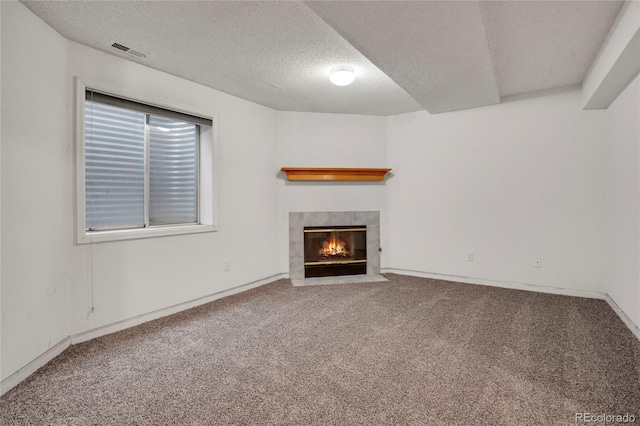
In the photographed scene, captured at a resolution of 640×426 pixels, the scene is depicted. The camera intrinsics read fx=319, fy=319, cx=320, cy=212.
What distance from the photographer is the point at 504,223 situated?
152 inches

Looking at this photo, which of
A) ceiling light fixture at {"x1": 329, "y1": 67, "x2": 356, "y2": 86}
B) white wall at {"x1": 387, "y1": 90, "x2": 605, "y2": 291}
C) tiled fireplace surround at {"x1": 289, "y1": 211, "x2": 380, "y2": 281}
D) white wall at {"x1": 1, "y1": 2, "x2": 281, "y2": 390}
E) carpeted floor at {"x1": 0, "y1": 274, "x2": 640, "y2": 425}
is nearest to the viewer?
carpeted floor at {"x1": 0, "y1": 274, "x2": 640, "y2": 425}

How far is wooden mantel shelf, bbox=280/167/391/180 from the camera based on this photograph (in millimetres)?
4293

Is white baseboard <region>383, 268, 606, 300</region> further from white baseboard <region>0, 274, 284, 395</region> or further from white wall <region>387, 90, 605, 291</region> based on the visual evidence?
white baseboard <region>0, 274, 284, 395</region>

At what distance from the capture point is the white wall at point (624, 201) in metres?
2.50

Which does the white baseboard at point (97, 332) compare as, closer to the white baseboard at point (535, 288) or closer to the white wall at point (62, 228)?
the white wall at point (62, 228)

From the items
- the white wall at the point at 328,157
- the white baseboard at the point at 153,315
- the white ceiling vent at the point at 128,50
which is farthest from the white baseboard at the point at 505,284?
the white ceiling vent at the point at 128,50

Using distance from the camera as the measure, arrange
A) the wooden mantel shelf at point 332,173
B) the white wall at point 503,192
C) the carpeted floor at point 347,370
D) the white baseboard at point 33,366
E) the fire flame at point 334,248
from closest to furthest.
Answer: the carpeted floor at point 347,370, the white baseboard at point 33,366, the white wall at point 503,192, the wooden mantel shelf at point 332,173, the fire flame at point 334,248

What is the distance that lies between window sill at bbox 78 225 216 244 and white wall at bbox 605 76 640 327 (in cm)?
381

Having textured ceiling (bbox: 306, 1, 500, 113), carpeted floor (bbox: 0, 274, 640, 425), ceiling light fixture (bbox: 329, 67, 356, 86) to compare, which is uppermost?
ceiling light fixture (bbox: 329, 67, 356, 86)

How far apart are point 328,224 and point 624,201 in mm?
3104

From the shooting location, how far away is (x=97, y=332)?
253cm

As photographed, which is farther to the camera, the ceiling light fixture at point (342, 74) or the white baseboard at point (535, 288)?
the ceiling light fixture at point (342, 74)

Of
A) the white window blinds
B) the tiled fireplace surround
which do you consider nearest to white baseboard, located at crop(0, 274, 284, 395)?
the tiled fireplace surround

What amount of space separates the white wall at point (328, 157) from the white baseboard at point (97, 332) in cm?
109
